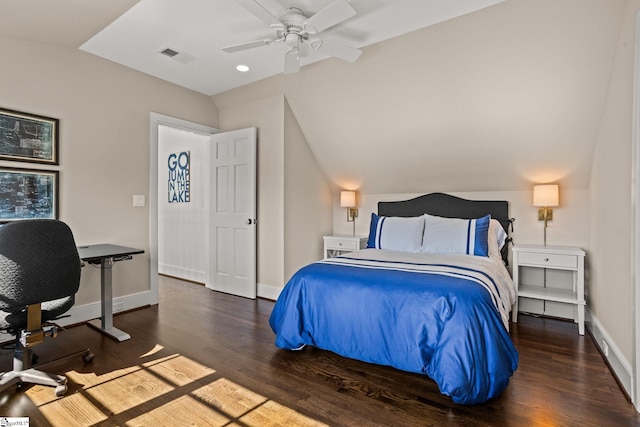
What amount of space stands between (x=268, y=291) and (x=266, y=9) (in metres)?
3.07

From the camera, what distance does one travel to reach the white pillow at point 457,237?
11.0 feet

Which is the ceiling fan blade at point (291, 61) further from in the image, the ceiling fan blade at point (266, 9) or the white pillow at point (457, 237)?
the white pillow at point (457, 237)

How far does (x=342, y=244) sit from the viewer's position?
442 cm

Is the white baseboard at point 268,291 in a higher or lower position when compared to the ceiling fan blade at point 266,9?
lower

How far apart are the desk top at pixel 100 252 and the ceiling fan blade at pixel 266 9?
2142 millimetres

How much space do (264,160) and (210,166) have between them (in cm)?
92

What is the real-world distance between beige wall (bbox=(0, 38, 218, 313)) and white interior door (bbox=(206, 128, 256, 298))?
33.0 inches

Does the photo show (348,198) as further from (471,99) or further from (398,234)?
(471,99)

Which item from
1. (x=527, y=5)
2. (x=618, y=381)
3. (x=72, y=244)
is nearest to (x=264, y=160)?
(x=72, y=244)

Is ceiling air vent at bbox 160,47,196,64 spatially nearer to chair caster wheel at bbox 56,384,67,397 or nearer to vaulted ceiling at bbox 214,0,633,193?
vaulted ceiling at bbox 214,0,633,193

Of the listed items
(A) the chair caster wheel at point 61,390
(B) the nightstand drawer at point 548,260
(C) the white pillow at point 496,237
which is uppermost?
(C) the white pillow at point 496,237

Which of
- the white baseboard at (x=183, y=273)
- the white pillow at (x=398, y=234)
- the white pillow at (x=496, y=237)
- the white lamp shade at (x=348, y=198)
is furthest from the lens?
the white baseboard at (x=183, y=273)

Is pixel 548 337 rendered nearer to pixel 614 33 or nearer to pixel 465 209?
pixel 465 209

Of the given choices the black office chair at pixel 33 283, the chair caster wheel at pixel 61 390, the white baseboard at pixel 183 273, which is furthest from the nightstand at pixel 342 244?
the chair caster wheel at pixel 61 390
